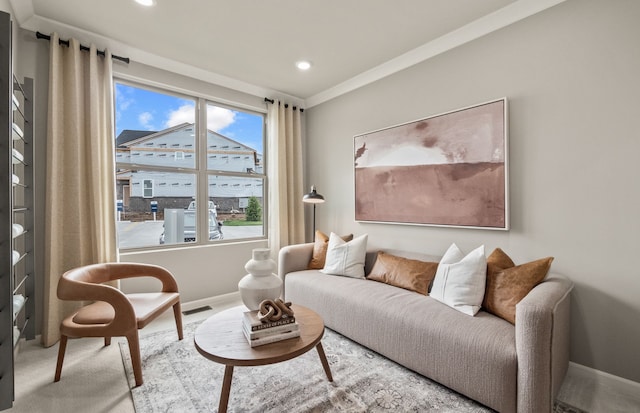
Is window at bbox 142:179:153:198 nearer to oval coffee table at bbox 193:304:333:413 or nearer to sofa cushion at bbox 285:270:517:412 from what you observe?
oval coffee table at bbox 193:304:333:413

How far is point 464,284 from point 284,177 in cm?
247

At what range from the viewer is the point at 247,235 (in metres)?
3.77

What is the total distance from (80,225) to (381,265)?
8.48 ft

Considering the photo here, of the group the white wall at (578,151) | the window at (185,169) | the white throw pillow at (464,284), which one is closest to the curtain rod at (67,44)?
the window at (185,169)

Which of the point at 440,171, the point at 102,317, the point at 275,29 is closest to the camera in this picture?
the point at 102,317

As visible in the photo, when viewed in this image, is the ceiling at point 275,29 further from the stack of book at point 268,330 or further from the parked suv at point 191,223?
the stack of book at point 268,330

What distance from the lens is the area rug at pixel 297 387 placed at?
1617 mm

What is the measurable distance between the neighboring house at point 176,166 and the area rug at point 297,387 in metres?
1.54

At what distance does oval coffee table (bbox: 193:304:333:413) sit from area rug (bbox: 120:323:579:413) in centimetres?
17

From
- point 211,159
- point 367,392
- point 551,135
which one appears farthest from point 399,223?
point 211,159

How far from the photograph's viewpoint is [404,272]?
97.0 inches

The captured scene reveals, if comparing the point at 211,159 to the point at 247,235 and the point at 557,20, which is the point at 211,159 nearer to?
the point at 247,235

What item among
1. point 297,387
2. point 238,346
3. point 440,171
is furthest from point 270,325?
point 440,171

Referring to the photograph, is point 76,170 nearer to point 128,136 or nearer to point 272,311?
point 128,136
